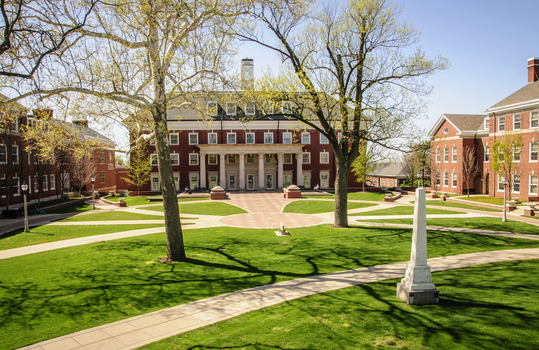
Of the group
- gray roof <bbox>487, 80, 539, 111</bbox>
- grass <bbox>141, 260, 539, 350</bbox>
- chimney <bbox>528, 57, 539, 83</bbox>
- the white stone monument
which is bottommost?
grass <bbox>141, 260, 539, 350</bbox>

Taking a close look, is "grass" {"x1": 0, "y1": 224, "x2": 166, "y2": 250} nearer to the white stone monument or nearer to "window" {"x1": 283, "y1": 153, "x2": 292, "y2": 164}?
the white stone monument

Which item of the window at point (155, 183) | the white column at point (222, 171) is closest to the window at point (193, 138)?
the white column at point (222, 171)

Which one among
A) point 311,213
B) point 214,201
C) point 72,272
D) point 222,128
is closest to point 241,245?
point 72,272

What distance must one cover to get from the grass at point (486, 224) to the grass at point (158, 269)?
3294 mm

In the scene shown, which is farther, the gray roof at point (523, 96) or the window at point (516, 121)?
the window at point (516, 121)

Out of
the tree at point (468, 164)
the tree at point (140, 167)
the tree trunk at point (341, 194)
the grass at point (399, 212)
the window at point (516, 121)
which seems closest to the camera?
the tree trunk at point (341, 194)

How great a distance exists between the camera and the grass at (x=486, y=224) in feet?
60.1

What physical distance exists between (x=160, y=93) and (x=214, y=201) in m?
23.1

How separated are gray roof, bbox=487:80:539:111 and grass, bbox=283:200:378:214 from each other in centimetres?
1855

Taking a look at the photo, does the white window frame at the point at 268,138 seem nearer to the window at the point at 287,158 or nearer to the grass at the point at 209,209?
→ the window at the point at 287,158

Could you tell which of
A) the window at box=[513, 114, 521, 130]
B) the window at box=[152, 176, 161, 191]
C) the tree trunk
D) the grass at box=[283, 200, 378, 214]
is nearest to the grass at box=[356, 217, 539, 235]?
the tree trunk

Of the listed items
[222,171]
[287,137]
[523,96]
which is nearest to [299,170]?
[287,137]

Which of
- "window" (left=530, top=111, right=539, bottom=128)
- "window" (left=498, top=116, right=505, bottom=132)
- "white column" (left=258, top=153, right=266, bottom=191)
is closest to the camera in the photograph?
"window" (left=530, top=111, right=539, bottom=128)

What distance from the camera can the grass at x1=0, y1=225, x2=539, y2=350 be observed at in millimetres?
7453
